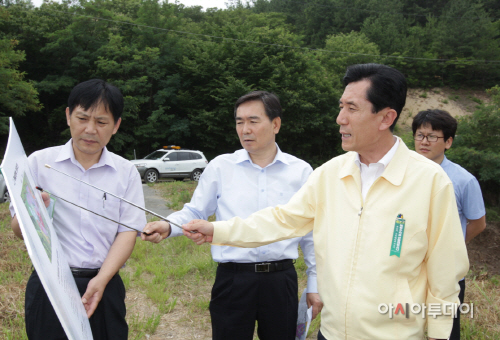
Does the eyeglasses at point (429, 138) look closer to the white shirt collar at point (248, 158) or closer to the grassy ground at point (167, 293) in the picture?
the white shirt collar at point (248, 158)

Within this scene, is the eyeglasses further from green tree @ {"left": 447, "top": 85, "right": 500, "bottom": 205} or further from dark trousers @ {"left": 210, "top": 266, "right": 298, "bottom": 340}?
green tree @ {"left": 447, "top": 85, "right": 500, "bottom": 205}

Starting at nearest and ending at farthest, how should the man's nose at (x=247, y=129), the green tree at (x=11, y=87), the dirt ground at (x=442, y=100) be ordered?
the man's nose at (x=247, y=129)
the green tree at (x=11, y=87)
the dirt ground at (x=442, y=100)

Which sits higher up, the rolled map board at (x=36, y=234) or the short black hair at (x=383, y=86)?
the short black hair at (x=383, y=86)

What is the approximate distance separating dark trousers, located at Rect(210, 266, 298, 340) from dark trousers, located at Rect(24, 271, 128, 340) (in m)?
0.52

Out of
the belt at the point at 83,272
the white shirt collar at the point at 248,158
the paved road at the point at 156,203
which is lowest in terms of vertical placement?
the paved road at the point at 156,203

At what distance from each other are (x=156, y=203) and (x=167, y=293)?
19.2 ft

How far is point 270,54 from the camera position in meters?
24.2

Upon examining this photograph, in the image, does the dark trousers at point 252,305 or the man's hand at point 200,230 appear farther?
the dark trousers at point 252,305

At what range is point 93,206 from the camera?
203 centimetres

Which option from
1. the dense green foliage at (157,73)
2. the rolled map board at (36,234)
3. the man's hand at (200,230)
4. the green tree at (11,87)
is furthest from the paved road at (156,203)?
the dense green foliage at (157,73)

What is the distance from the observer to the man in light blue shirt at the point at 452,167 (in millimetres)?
2740

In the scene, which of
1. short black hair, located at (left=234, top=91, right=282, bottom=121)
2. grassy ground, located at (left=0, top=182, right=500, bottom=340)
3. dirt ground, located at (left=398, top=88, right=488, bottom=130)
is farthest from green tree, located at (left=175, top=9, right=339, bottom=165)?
short black hair, located at (left=234, top=91, right=282, bottom=121)

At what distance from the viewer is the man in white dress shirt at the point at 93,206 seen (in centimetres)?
196

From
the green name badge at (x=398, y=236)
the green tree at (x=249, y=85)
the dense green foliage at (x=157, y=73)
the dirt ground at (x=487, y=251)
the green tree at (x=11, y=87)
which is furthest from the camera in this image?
the green tree at (x=249, y=85)
